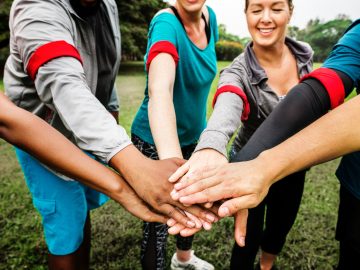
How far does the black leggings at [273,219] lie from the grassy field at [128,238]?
65 cm

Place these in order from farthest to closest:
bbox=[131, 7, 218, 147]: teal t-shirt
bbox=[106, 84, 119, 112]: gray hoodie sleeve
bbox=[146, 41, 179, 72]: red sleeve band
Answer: bbox=[106, 84, 119, 112]: gray hoodie sleeve → bbox=[131, 7, 218, 147]: teal t-shirt → bbox=[146, 41, 179, 72]: red sleeve band

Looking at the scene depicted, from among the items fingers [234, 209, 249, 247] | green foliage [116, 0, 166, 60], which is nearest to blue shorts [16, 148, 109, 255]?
fingers [234, 209, 249, 247]

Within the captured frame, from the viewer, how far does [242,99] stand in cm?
189

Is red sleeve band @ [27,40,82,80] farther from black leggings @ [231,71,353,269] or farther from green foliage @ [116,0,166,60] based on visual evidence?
green foliage @ [116,0,166,60]

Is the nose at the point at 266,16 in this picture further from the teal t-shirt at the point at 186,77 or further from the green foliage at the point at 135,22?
the green foliage at the point at 135,22

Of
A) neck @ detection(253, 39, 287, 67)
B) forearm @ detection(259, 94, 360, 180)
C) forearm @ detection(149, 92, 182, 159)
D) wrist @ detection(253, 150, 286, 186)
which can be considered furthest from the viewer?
neck @ detection(253, 39, 287, 67)

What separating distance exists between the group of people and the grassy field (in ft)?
2.81

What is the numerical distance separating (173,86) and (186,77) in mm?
145

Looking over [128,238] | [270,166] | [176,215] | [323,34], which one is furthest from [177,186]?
[323,34]

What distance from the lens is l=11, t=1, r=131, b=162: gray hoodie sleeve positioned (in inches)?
58.9

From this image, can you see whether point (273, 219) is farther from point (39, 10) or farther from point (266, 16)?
point (39, 10)

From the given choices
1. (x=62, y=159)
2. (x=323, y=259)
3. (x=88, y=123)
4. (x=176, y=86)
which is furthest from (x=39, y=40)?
(x=323, y=259)

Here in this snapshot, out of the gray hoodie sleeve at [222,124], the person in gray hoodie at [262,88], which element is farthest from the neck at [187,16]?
the gray hoodie sleeve at [222,124]

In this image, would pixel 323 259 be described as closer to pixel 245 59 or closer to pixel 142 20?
pixel 245 59
